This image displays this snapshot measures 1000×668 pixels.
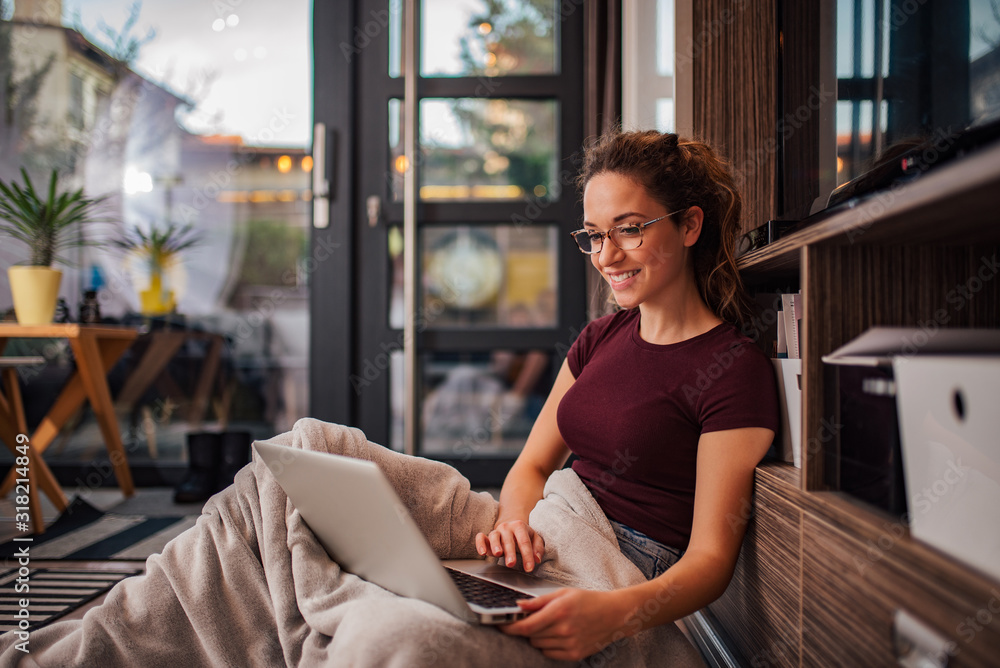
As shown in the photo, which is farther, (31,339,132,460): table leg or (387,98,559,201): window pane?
(387,98,559,201): window pane

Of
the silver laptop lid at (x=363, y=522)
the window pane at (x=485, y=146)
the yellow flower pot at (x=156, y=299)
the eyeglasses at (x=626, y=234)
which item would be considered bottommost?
the silver laptop lid at (x=363, y=522)

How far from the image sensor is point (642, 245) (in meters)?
1.13

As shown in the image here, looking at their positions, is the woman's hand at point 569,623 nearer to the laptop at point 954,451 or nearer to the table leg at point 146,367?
the laptop at point 954,451

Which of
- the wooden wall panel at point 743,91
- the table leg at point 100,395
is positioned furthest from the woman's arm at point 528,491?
the table leg at point 100,395

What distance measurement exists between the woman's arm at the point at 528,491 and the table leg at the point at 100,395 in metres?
1.90

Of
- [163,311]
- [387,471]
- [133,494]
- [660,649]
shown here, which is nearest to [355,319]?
[163,311]

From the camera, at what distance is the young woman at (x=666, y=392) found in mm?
959

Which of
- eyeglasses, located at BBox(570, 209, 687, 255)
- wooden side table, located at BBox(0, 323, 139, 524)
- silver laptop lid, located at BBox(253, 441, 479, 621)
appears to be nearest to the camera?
silver laptop lid, located at BBox(253, 441, 479, 621)

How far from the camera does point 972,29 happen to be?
777 millimetres

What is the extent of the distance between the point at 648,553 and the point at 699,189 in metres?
0.63

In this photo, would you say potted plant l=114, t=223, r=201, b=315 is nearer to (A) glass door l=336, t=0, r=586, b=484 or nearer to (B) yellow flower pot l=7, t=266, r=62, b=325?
(B) yellow flower pot l=7, t=266, r=62, b=325

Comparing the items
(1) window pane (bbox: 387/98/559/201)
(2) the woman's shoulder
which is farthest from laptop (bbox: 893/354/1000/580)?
(1) window pane (bbox: 387/98/559/201)

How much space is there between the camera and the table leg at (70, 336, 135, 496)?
2.44 metres

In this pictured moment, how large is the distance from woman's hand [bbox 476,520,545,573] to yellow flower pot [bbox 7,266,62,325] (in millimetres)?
2147
